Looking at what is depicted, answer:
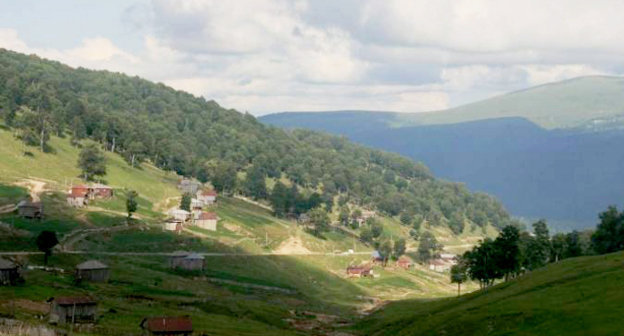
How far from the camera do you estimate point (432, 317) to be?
376 ft

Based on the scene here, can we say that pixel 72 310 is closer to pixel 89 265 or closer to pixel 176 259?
pixel 89 265

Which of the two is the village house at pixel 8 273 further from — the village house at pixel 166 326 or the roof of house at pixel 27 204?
the roof of house at pixel 27 204

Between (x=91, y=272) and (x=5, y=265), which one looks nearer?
(x=5, y=265)

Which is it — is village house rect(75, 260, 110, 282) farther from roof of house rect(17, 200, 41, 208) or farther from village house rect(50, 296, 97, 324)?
roof of house rect(17, 200, 41, 208)

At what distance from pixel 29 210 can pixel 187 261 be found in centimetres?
3988

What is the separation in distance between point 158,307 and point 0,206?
8644cm

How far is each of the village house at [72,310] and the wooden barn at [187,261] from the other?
83506 mm

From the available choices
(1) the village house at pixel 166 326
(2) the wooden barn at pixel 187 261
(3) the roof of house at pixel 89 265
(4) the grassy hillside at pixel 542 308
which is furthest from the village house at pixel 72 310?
(2) the wooden barn at pixel 187 261

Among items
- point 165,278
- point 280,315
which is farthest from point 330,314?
point 165,278

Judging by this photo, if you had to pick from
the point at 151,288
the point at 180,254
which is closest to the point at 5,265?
the point at 151,288

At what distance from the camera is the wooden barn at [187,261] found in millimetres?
178375

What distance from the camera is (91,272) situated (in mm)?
136125

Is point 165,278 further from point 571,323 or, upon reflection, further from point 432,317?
point 571,323

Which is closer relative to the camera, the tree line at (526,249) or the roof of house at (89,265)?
the roof of house at (89,265)
